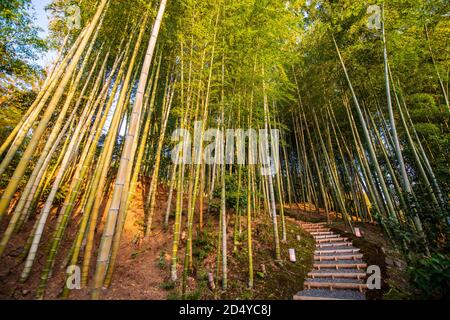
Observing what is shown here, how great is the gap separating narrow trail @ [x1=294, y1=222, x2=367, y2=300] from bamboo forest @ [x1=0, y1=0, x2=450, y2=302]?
0.03 metres

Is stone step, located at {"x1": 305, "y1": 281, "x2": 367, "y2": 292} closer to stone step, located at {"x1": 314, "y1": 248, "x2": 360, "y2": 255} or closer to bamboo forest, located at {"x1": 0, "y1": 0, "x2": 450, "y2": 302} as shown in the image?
bamboo forest, located at {"x1": 0, "y1": 0, "x2": 450, "y2": 302}

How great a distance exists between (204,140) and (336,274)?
387 cm

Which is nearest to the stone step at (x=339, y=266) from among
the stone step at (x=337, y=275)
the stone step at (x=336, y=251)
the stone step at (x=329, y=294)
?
the stone step at (x=337, y=275)

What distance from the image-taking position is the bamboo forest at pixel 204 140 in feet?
7.92

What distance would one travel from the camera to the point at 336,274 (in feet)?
11.0

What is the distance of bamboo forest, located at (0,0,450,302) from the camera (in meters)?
2.41

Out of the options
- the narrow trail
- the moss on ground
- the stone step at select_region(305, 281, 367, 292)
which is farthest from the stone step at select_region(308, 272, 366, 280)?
the stone step at select_region(305, 281, 367, 292)

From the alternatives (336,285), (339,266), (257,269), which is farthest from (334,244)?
(257,269)

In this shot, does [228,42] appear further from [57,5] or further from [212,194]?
[212,194]

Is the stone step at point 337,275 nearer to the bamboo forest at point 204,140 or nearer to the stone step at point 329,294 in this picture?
the bamboo forest at point 204,140

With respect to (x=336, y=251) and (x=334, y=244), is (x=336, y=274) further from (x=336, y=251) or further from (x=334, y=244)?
(x=334, y=244)

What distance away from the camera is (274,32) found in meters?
3.38
